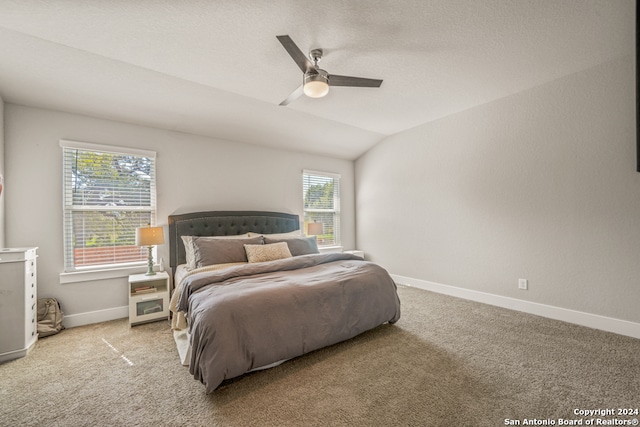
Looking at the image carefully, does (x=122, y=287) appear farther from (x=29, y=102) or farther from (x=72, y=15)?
(x=72, y=15)

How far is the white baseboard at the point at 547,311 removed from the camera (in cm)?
248

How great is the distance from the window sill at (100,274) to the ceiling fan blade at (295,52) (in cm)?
301

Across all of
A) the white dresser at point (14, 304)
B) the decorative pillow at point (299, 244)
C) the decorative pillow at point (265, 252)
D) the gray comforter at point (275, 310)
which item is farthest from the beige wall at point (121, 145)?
the gray comforter at point (275, 310)

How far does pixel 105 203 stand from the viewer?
10.2 ft

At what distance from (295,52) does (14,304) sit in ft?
10.1

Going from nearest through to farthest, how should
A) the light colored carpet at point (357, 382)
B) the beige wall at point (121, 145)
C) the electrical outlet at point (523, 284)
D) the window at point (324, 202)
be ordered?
the light colored carpet at point (357, 382) → the beige wall at point (121, 145) → the electrical outlet at point (523, 284) → the window at point (324, 202)

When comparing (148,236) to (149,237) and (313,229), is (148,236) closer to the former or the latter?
(149,237)

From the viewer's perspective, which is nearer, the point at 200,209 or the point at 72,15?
the point at 72,15

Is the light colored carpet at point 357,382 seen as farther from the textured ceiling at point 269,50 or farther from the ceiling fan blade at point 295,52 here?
the textured ceiling at point 269,50

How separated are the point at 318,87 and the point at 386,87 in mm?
1256

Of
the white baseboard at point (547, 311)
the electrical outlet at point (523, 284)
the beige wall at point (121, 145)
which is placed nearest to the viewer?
the white baseboard at point (547, 311)

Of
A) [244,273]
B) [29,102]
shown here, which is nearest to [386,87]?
[244,273]

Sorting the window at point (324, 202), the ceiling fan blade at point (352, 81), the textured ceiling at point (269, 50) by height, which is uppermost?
the textured ceiling at point (269, 50)

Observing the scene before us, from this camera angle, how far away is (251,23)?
197cm
